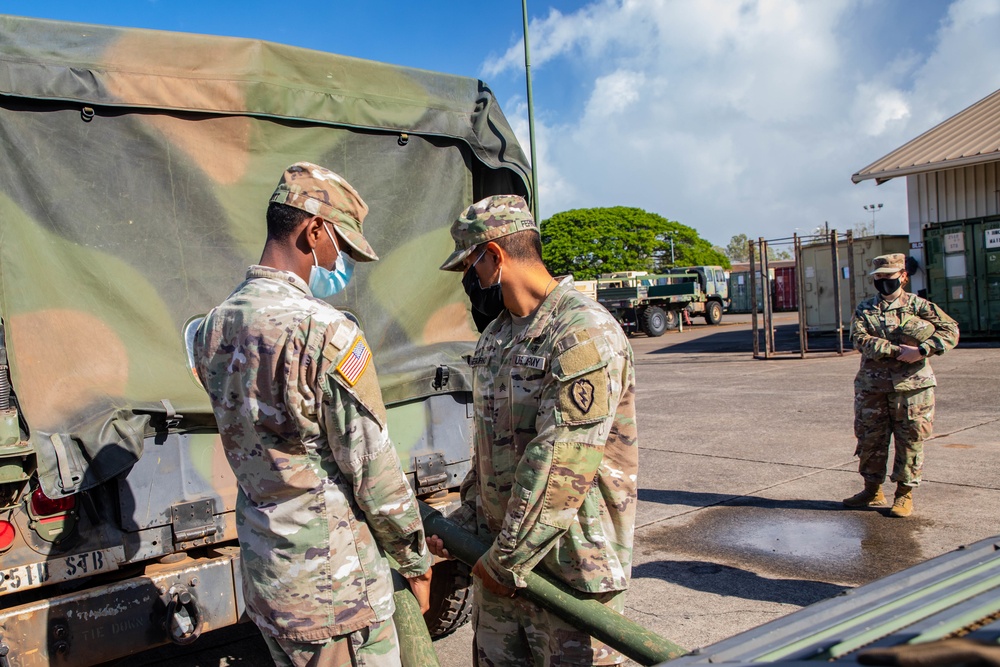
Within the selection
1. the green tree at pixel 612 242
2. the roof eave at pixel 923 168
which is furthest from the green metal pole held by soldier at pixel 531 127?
the green tree at pixel 612 242

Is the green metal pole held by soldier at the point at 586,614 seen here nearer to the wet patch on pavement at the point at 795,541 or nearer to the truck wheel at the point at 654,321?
the wet patch on pavement at the point at 795,541

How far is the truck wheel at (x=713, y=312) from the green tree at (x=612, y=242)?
1923cm

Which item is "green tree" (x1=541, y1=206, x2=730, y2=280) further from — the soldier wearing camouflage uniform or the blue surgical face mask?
the blue surgical face mask

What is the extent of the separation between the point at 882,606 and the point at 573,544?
1.03m

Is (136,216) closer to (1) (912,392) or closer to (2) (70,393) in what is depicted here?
(2) (70,393)

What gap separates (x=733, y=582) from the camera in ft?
15.6

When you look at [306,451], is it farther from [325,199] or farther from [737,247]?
[737,247]

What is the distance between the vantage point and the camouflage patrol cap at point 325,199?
87.3 inches

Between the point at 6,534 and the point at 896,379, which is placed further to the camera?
the point at 896,379

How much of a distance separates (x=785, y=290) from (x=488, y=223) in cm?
4096

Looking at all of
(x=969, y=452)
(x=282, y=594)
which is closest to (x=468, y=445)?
(x=282, y=594)

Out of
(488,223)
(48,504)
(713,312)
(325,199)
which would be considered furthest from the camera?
(713,312)

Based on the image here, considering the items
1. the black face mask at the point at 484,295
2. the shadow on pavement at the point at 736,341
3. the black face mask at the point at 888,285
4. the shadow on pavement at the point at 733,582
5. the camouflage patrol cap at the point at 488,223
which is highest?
the camouflage patrol cap at the point at 488,223

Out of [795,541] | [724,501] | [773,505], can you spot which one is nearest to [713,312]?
[724,501]
